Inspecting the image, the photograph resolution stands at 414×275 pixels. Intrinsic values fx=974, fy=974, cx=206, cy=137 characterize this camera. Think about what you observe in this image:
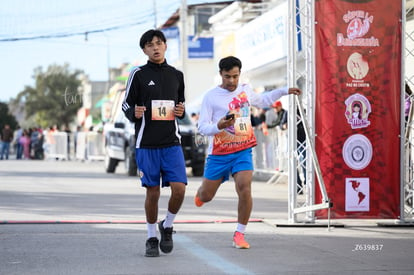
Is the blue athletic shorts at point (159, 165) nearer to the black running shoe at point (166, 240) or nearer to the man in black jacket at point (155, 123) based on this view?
the man in black jacket at point (155, 123)

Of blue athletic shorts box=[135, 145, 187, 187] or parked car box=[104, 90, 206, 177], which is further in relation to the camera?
parked car box=[104, 90, 206, 177]

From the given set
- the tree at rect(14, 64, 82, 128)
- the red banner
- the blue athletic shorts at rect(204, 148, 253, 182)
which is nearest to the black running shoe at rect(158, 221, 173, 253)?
the blue athletic shorts at rect(204, 148, 253, 182)

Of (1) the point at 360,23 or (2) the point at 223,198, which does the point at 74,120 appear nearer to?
(2) the point at 223,198

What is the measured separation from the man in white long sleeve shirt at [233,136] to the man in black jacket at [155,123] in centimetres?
66

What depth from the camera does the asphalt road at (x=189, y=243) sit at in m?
7.96

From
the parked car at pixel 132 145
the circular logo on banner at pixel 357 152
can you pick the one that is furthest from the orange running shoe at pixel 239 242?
the parked car at pixel 132 145

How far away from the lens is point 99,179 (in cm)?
2439

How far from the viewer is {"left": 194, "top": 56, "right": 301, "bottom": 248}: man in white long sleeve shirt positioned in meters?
9.43

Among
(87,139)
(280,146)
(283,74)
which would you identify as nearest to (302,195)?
(280,146)

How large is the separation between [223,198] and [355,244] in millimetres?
7450

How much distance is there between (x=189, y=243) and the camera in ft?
32.1

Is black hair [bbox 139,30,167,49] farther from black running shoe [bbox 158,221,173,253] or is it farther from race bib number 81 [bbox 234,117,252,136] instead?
black running shoe [bbox 158,221,173,253]

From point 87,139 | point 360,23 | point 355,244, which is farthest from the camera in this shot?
point 87,139

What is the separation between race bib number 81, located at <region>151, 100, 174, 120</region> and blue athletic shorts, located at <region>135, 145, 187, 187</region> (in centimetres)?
28
